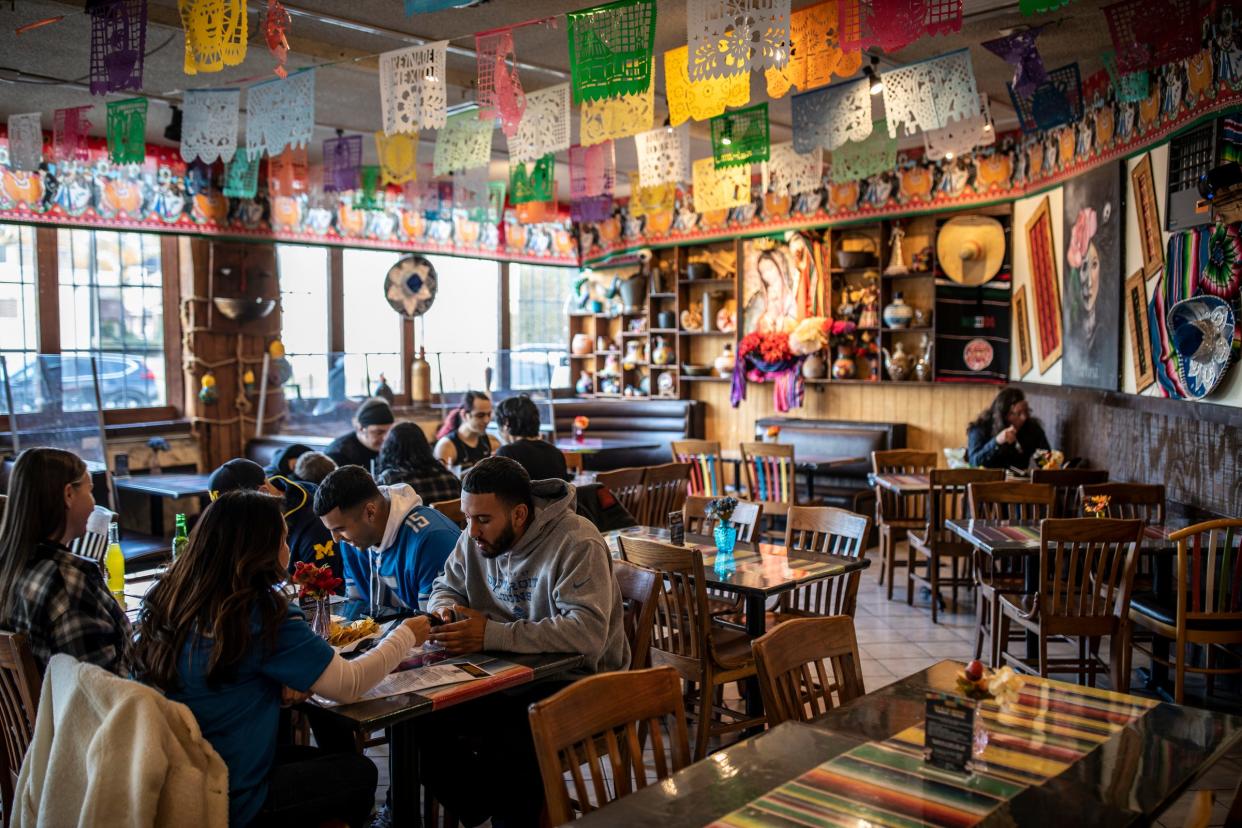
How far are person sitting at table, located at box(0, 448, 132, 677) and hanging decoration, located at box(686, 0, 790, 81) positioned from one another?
2.96 metres

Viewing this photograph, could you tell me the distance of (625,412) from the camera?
11453 mm

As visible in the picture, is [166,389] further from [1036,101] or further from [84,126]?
[1036,101]

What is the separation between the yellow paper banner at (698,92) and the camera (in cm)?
468

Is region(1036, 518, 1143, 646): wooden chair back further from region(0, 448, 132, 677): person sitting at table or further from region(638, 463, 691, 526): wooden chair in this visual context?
region(0, 448, 132, 677): person sitting at table

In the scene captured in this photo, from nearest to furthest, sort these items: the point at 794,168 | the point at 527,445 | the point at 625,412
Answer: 1. the point at 527,445
2. the point at 794,168
3. the point at 625,412

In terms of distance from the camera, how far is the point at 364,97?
24.8 ft

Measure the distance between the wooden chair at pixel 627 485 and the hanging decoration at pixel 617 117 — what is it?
196 cm

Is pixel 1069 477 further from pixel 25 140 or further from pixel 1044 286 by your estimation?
pixel 25 140

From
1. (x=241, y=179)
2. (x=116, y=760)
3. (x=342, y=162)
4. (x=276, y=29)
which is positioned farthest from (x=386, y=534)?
(x=241, y=179)

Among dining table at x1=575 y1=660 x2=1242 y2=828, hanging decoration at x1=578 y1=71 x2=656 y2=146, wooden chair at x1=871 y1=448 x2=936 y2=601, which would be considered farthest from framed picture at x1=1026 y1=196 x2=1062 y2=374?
dining table at x1=575 y1=660 x2=1242 y2=828

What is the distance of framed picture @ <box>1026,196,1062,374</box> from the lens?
317 inches

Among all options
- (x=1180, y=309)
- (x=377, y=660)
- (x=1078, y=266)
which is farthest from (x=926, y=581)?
(x=377, y=660)

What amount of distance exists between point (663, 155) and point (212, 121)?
2.79 m

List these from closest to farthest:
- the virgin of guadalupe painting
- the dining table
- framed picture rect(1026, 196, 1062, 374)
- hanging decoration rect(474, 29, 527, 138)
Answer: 1. the dining table
2. hanging decoration rect(474, 29, 527, 138)
3. the virgin of guadalupe painting
4. framed picture rect(1026, 196, 1062, 374)
